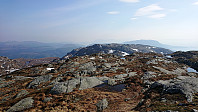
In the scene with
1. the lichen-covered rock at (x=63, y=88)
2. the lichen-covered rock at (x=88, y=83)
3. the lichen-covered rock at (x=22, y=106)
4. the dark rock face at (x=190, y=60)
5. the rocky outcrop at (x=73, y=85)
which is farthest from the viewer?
the dark rock face at (x=190, y=60)

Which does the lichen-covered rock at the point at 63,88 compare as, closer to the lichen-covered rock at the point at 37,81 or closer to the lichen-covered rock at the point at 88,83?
the lichen-covered rock at the point at 88,83

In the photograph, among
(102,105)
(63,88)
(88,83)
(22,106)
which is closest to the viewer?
(22,106)

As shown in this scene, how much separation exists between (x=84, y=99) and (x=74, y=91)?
4427mm

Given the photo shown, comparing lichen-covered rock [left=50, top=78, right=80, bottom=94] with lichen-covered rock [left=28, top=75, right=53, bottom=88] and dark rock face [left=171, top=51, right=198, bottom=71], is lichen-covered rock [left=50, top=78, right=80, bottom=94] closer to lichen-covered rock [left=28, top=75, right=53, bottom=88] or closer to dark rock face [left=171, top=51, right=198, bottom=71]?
lichen-covered rock [left=28, top=75, right=53, bottom=88]

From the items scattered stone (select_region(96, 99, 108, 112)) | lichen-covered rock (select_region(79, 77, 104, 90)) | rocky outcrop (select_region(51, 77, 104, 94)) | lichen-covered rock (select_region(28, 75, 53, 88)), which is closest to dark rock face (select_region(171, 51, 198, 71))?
lichen-covered rock (select_region(79, 77, 104, 90))

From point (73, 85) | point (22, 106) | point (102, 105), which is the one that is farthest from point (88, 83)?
point (22, 106)

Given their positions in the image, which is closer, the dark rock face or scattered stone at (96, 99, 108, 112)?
scattered stone at (96, 99, 108, 112)

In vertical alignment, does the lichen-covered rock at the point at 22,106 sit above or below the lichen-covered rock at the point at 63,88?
below

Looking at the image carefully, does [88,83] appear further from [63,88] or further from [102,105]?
[102,105]

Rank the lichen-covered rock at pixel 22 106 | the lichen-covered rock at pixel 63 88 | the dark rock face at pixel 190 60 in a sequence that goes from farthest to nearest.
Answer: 1. the dark rock face at pixel 190 60
2. the lichen-covered rock at pixel 63 88
3. the lichen-covered rock at pixel 22 106

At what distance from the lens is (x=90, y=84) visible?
28516mm

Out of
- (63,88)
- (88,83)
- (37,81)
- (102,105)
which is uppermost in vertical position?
(63,88)

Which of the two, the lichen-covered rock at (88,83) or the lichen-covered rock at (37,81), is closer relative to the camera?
the lichen-covered rock at (88,83)

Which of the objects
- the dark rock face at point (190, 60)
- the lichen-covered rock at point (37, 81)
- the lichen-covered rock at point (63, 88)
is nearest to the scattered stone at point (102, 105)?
the lichen-covered rock at point (63, 88)
